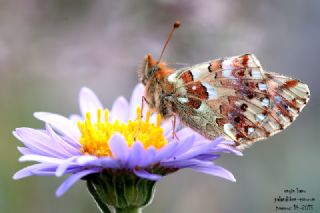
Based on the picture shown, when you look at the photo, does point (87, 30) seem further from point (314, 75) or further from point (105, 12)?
point (314, 75)

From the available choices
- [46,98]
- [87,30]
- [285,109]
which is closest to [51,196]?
[46,98]

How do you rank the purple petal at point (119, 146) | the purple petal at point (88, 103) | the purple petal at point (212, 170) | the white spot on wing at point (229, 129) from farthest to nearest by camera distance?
the purple petal at point (88, 103)
the white spot on wing at point (229, 129)
the purple petal at point (212, 170)
the purple petal at point (119, 146)

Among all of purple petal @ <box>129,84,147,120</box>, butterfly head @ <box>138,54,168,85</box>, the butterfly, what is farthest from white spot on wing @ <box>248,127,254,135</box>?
purple petal @ <box>129,84,147,120</box>

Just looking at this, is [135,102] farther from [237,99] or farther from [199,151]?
[199,151]

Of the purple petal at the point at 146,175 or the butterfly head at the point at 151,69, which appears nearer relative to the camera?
the purple petal at the point at 146,175

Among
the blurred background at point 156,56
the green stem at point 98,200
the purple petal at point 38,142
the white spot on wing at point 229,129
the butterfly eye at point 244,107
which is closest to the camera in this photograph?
the green stem at point 98,200

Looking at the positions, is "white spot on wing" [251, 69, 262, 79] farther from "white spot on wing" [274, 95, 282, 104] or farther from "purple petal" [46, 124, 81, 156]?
"purple petal" [46, 124, 81, 156]

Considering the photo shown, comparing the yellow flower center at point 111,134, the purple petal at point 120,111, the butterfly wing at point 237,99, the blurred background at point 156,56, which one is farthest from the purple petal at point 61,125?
the blurred background at point 156,56

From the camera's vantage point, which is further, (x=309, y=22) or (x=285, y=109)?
(x=309, y=22)

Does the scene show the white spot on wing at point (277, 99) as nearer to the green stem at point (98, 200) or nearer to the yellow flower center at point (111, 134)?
the yellow flower center at point (111, 134)
